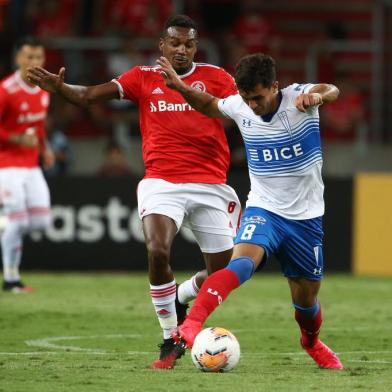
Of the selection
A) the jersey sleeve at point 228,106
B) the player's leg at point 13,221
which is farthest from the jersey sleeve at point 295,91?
the player's leg at point 13,221

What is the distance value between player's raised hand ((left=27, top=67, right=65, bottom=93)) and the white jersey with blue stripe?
142 centimetres

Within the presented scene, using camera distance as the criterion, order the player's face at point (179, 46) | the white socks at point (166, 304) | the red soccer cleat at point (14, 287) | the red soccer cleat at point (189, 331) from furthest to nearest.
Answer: the red soccer cleat at point (14, 287), the player's face at point (179, 46), the white socks at point (166, 304), the red soccer cleat at point (189, 331)

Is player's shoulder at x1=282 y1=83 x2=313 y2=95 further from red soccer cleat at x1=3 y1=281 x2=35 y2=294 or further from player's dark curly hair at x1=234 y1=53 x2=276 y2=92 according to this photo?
red soccer cleat at x1=3 y1=281 x2=35 y2=294

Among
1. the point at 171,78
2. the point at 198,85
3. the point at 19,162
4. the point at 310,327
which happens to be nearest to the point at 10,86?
the point at 19,162

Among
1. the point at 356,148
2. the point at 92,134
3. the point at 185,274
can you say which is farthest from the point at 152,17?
the point at 185,274

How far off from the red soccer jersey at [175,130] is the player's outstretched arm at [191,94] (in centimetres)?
63

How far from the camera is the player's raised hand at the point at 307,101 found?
7742mm

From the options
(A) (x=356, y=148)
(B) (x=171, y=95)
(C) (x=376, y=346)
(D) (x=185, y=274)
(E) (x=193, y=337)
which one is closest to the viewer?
(E) (x=193, y=337)

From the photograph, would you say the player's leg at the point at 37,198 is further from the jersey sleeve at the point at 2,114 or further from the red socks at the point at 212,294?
the red socks at the point at 212,294

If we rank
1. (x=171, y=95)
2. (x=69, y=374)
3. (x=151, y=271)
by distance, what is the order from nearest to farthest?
1. (x=69, y=374)
2. (x=151, y=271)
3. (x=171, y=95)

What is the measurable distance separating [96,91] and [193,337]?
2402 millimetres

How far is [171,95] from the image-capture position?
910cm

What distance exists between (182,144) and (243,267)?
1713 mm

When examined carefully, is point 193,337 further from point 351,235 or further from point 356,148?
point 356,148
